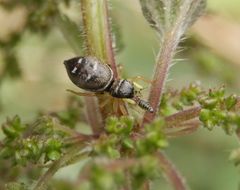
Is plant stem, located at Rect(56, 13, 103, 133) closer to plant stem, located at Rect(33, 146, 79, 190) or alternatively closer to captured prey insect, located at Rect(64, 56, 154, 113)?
captured prey insect, located at Rect(64, 56, 154, 113)

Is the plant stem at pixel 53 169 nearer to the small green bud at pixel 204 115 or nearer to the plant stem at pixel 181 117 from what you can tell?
the plant stem at pixel 181 117

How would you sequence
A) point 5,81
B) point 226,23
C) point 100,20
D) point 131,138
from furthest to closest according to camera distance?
point 226,23
point 5,81
point 100,20
point 131,138

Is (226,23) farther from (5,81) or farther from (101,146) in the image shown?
(101,146)

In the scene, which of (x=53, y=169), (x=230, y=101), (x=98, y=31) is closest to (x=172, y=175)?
(x=230, y=101)

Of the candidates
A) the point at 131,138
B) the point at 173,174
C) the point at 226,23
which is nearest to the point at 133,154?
the point at 131,138

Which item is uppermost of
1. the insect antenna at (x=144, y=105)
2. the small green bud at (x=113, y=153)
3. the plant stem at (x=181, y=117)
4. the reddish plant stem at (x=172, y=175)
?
the insect antenna at (x=144, y=105)

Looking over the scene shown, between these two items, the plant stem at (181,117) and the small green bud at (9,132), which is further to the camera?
the small green bud at (9,132)

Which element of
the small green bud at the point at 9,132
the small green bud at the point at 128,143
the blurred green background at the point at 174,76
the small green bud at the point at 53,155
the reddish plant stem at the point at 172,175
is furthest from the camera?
the blurred green background at the point at 174,76

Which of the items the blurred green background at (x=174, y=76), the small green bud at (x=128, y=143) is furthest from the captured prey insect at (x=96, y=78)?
the blurred green background at (x=174, y=76)

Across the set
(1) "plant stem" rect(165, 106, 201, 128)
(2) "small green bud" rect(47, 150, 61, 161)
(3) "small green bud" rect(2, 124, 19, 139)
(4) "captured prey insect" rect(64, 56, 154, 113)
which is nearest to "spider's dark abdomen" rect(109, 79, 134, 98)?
(4) "captured prey insect" rect(64, 56, 154, 113)
